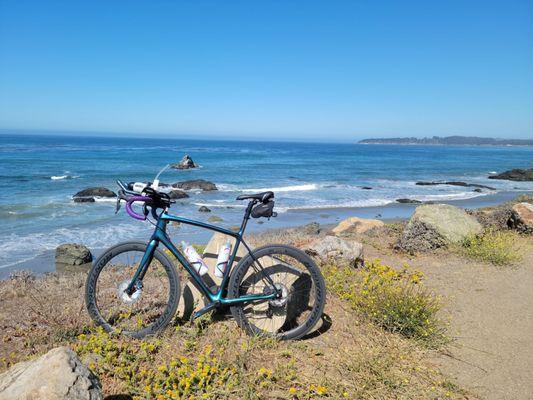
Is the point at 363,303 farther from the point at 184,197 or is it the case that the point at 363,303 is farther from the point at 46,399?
the point at 184,197

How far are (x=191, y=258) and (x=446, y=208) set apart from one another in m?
6.59

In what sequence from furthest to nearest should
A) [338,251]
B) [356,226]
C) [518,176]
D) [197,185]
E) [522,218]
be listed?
[518,176] < [197,185] < [356,226] < [522,218] < [338,251]

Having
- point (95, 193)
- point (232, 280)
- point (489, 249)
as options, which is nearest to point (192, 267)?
point (232, 280)

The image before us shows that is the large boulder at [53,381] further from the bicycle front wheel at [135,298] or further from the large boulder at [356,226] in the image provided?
the large boulder at [356,226]

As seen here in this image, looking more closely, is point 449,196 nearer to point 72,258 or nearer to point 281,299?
point 72,258

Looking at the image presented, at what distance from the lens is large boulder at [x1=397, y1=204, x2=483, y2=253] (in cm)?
811

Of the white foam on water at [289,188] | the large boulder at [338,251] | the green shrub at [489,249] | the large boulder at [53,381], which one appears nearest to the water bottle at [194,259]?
the large boulder at [53,381]

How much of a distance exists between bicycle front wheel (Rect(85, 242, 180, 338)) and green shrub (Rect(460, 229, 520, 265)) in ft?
19.4

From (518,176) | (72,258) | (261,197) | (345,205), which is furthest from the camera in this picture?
(518,176)

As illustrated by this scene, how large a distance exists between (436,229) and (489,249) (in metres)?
1.05

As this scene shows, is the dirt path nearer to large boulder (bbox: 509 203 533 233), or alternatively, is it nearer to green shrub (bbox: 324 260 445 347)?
green shrub (bbox: 324 260 445 347)

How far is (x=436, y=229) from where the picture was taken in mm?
8141

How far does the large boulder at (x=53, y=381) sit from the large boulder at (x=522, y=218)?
997 centimetres

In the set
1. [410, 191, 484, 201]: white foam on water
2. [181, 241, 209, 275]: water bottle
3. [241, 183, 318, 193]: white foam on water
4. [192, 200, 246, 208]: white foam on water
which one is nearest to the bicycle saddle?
[181, 241, 209, 275]: water bottle
